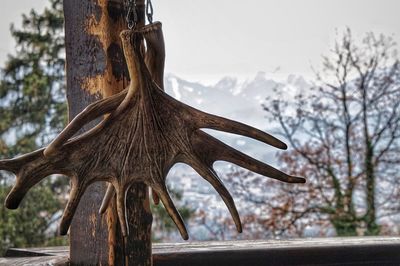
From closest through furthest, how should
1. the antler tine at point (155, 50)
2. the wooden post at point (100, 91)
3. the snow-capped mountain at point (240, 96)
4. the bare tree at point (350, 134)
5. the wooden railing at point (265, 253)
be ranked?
the antler tine at point (155, 50), the wooden post at point (100, 91), the wooden railing at point (265, 253), the bare tree at point (350, 134), the snow-capped mountain at point (240, 96)

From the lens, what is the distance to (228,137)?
24.2 feet

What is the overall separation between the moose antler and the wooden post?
44 centimetres

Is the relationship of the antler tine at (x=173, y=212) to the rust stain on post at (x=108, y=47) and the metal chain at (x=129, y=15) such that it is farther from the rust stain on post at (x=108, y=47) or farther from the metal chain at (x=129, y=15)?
the rust stain on post at (x=108, y=47)

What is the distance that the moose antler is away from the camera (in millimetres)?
1652

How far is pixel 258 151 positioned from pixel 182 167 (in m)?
0.78

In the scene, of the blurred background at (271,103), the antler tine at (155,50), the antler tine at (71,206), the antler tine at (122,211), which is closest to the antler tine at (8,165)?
the antler tine at (71,206)

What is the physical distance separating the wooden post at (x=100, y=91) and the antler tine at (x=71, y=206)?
1.54ft

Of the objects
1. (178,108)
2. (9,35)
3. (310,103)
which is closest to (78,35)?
(178,108)

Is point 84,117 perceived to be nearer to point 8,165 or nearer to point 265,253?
point 8,165

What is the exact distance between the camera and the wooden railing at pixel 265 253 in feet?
8.66

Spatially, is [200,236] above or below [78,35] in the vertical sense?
below

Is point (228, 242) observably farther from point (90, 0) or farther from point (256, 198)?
point (256, 198)

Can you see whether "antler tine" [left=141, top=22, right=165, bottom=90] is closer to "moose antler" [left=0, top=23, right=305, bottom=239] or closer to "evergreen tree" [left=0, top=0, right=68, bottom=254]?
"moose antler" [left=0, top=23, right=305, bottom=239]

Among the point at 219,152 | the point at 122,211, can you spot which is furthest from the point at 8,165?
the point at 219,152
